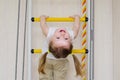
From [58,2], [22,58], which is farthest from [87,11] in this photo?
[22,58]

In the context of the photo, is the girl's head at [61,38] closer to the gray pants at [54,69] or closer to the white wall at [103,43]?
the gray pants at [54,69]

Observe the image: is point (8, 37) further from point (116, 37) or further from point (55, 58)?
point (116, 37)

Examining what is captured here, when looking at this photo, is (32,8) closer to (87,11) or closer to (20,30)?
(20,30)

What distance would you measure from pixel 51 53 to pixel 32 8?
0.42 m

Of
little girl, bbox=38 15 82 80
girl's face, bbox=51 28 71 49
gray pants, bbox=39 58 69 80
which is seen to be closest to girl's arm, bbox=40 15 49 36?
little girl, bbox=38 15 82 80

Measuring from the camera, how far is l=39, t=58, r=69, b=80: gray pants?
1809 millimetres

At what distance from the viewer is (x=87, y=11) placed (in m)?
1.94

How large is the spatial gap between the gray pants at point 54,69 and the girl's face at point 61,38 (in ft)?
0.53

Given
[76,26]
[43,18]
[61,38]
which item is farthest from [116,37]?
[43,18]

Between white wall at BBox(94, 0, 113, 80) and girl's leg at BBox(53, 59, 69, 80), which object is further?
white wall at BBox(94, 0, 113, 80)

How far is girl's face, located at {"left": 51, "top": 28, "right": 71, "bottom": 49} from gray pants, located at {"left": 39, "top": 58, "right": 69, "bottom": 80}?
162mm

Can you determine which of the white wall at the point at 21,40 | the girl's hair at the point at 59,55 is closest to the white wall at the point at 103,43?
the white wall at the point at 21,40

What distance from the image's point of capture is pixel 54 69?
183 centimetres

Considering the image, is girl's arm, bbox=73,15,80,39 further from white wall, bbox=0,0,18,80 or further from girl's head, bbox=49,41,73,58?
white wall, bbox=0,0,18,80
